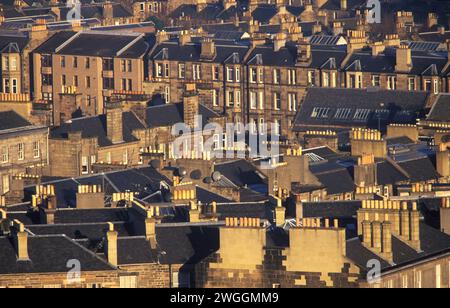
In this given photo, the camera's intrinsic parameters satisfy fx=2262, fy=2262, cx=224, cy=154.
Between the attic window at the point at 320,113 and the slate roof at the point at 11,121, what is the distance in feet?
77.8

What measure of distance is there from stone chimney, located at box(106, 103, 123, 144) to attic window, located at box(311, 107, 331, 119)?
21.9m

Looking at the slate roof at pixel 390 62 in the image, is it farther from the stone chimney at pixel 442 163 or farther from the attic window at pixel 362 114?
the stone chimney at pixel 442 163

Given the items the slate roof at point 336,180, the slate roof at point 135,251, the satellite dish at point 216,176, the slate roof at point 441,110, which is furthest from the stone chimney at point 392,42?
the slate roof at point 135,251

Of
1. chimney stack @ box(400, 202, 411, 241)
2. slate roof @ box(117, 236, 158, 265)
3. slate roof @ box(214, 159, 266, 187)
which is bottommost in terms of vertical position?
slate roof @ box(214, 159, 266, 187)

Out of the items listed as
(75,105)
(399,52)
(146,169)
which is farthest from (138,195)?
(399,52)

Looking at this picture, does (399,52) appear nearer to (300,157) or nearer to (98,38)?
(98,38)

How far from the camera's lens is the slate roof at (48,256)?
68.6 metres

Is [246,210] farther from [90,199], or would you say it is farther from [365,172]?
[365,172]

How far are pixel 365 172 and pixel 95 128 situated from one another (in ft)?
70.9

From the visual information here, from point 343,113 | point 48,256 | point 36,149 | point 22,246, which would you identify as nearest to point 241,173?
point 36,149

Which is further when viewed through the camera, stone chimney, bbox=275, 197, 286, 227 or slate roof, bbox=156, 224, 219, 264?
stone chimney, bbox=275, 197, 286, 227

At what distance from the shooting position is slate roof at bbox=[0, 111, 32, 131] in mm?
116000

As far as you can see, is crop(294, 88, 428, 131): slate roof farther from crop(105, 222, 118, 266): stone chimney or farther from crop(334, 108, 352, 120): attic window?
crop(105, 222, 118, 266): stone chimney

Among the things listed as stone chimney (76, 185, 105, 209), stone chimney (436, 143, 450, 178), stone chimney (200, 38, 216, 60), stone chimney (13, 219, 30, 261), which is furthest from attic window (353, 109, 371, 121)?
stone chimney (13, 219, 30, 261)
